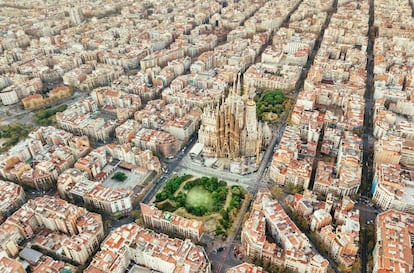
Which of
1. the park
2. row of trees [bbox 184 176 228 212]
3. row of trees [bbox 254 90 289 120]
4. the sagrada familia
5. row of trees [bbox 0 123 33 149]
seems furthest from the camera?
row of trees [bbox 254 90 289 120]

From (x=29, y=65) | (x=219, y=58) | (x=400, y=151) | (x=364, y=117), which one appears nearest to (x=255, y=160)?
(x=400, y=151)

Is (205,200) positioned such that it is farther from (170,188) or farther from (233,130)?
(233,130)

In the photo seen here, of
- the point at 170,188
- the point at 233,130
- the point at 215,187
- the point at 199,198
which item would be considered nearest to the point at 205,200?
the point at 199,198

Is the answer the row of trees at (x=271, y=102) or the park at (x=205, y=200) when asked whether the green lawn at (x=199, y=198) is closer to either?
the park at (x=205, y=200)

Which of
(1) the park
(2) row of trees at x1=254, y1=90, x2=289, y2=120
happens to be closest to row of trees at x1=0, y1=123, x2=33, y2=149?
(1) the park

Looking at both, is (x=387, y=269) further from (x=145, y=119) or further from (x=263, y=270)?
(x=145, y=119)

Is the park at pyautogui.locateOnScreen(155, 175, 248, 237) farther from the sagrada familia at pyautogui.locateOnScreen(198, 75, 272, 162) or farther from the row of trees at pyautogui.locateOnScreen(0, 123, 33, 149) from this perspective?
the row of trees at pyautogui.locateOnScreen(0, 123, 33, 149)
